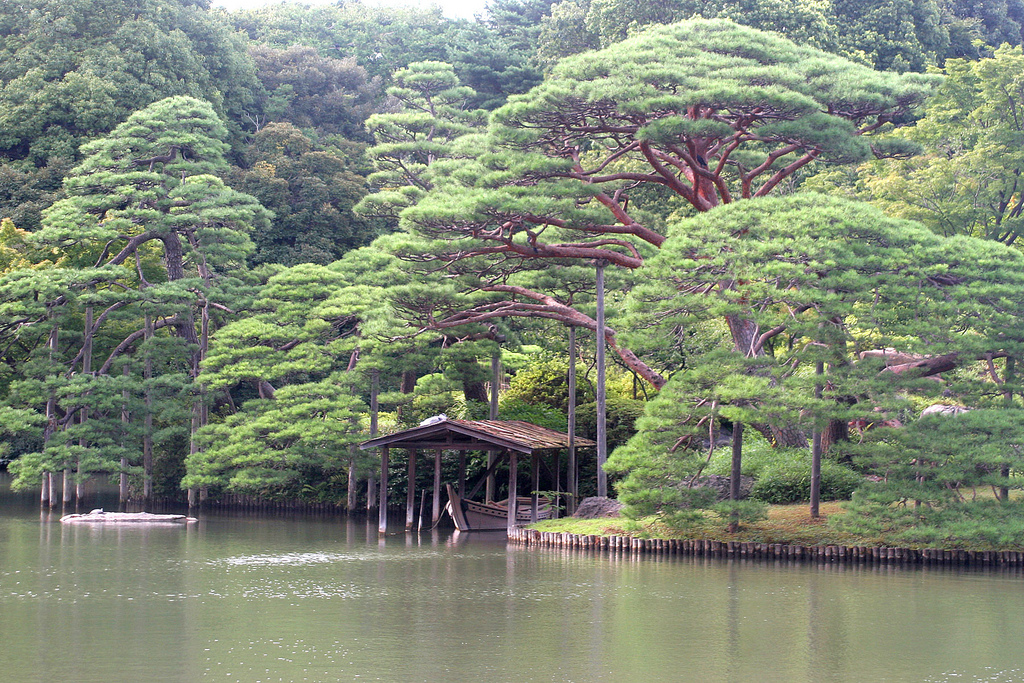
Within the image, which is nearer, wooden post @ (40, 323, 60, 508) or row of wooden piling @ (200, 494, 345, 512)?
wooden post @ (40, 323, 60, 508)

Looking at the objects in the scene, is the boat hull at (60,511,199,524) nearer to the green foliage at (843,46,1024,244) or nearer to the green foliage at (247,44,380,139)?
the green foliage at (843,46,1024,244)

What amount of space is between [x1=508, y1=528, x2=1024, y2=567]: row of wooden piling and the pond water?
64cm

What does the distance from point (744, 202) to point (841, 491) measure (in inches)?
238

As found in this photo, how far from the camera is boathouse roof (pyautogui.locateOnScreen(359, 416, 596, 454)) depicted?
21.0 m

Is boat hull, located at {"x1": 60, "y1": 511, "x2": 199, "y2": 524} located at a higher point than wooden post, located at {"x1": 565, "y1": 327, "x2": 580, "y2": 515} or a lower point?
lower

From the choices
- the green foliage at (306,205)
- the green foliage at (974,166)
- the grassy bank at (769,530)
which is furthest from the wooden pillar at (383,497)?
the green foliage at (306,205)

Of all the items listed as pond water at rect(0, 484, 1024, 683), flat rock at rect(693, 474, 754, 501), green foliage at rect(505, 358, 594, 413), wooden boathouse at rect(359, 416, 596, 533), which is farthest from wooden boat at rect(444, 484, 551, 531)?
green foliage at rect(505, 358, 594, 413)

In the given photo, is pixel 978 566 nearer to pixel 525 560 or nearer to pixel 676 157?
pixel 525 560

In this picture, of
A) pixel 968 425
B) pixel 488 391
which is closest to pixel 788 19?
pixel 488 391

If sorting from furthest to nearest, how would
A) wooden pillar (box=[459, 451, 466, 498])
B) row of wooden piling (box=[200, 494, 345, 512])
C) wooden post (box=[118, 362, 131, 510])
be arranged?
row of wooden piling (box=[200, 494, 345, 512])
wooden post (box=[118, 362, 131, 510])
wooden pillar (box=[459, 451, 466, 498])

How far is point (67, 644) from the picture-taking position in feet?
35.4

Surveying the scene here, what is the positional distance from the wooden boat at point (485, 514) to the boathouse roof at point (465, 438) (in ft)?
4.66

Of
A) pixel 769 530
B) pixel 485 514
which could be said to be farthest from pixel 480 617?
pixel 485 514

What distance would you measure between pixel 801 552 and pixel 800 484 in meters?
3.08
